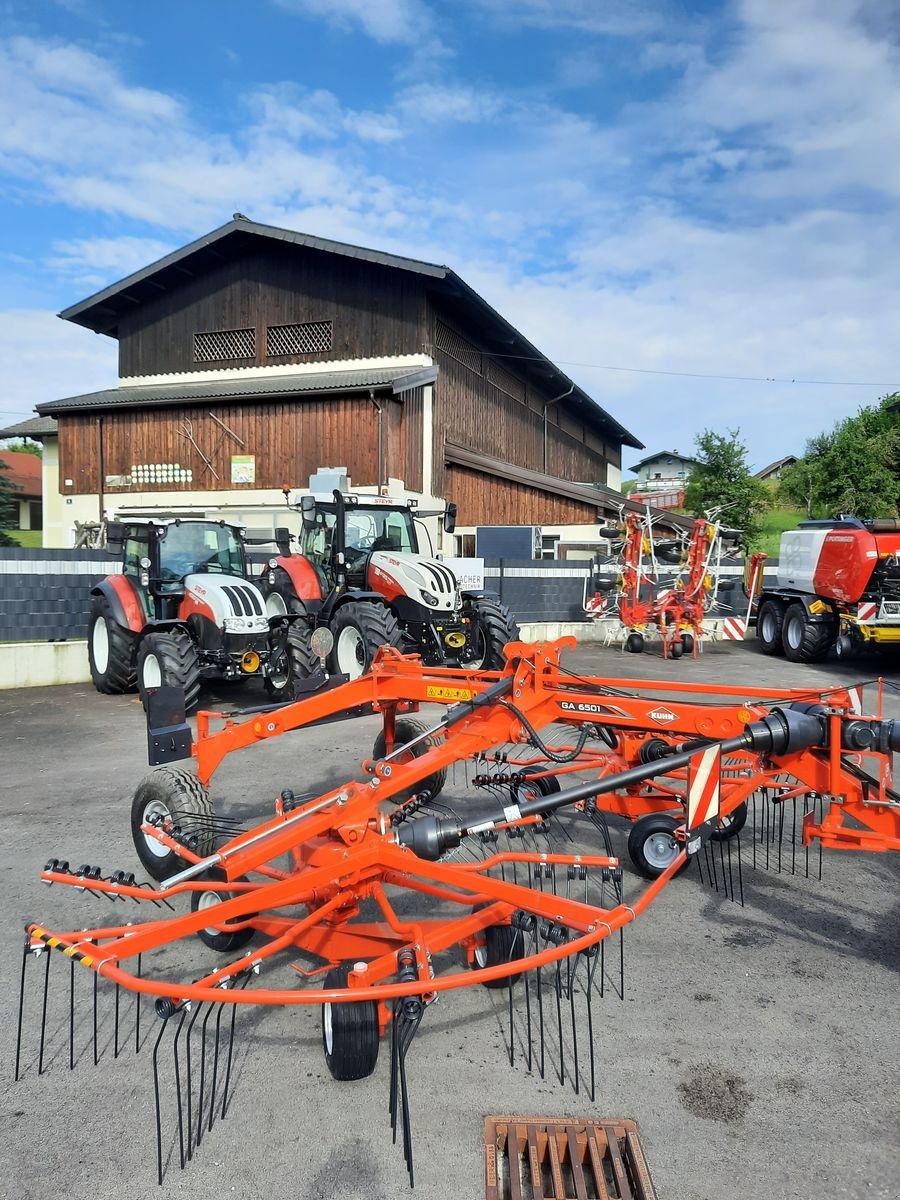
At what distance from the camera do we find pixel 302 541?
11.1 m

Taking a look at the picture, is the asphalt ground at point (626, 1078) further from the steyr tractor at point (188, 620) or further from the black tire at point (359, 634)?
the black tire at point (359, 634)

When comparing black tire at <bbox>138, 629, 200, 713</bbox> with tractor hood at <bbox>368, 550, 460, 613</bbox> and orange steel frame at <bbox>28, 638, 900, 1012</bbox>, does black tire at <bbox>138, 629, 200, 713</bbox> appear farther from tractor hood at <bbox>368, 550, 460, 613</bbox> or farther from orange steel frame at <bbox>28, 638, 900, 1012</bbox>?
orange steel frame at <bbox>28, 638, 900, 1012</bbox>

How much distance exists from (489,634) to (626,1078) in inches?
291

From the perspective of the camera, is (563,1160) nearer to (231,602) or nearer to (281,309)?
(231,602)

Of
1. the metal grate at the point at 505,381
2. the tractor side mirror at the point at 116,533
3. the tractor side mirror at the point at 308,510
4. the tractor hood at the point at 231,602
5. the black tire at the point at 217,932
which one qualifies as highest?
the metal grate at the point at 505,381

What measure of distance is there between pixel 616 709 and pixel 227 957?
7.02 ft

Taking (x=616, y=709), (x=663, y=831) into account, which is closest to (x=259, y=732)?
(x=616, y=709)

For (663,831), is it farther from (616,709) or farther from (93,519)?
(93,519)

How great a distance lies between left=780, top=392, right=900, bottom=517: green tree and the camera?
32.1m

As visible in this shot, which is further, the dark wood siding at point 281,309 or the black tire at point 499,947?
the dark wood siding at point 281,309

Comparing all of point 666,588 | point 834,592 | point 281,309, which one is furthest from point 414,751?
point 281,309

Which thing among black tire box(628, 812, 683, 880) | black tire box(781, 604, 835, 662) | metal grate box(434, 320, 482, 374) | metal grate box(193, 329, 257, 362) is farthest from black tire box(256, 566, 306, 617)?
metal grate box(193, 329, 257, 362)

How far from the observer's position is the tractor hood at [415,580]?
390 inches

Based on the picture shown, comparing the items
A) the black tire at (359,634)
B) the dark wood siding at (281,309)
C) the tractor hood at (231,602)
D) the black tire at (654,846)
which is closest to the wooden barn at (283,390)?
the dark wood siding at (281,309)
